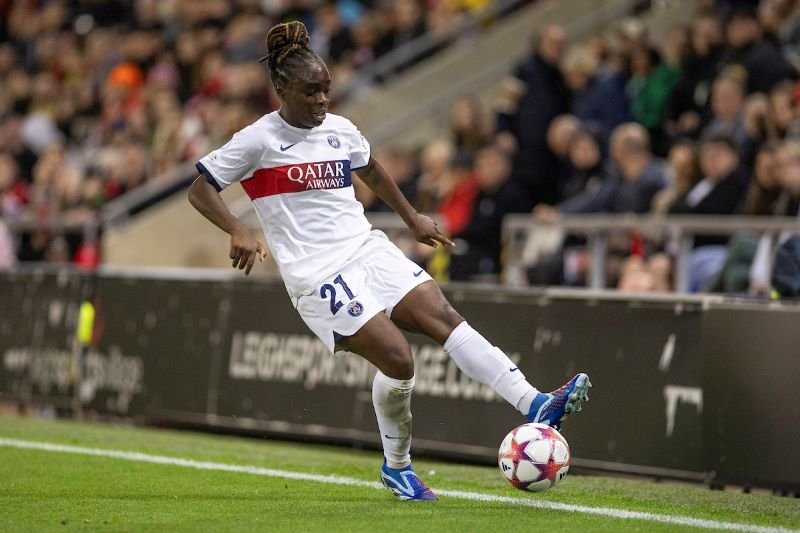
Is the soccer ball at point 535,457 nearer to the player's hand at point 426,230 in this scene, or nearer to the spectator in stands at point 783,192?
the player's hand at point 426,230

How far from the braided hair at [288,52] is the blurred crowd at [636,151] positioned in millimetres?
4332

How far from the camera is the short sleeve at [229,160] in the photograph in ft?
24.1

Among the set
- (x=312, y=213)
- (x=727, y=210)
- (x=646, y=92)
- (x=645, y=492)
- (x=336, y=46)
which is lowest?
(x=645, y=492)

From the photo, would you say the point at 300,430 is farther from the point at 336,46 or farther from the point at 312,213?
the point at 336,46

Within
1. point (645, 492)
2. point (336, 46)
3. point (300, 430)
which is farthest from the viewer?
point (336, 46)

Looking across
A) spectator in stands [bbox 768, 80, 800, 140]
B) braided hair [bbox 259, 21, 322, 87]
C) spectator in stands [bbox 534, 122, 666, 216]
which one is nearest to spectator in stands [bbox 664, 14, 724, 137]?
spectator in stands [bbox 534, 122, 666, 216]

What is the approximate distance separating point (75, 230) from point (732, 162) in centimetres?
827

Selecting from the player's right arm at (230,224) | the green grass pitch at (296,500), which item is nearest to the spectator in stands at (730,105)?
the green grass pitch at (296,500)

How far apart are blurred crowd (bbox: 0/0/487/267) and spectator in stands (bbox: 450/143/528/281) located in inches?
173

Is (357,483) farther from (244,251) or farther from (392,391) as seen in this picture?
(244,251)

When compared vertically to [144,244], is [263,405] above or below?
below

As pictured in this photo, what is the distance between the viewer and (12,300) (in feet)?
46.4

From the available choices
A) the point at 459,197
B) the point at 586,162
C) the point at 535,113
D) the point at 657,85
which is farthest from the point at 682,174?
the point at 535,113

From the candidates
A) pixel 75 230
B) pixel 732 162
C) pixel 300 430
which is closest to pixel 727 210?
pixel 732 162
